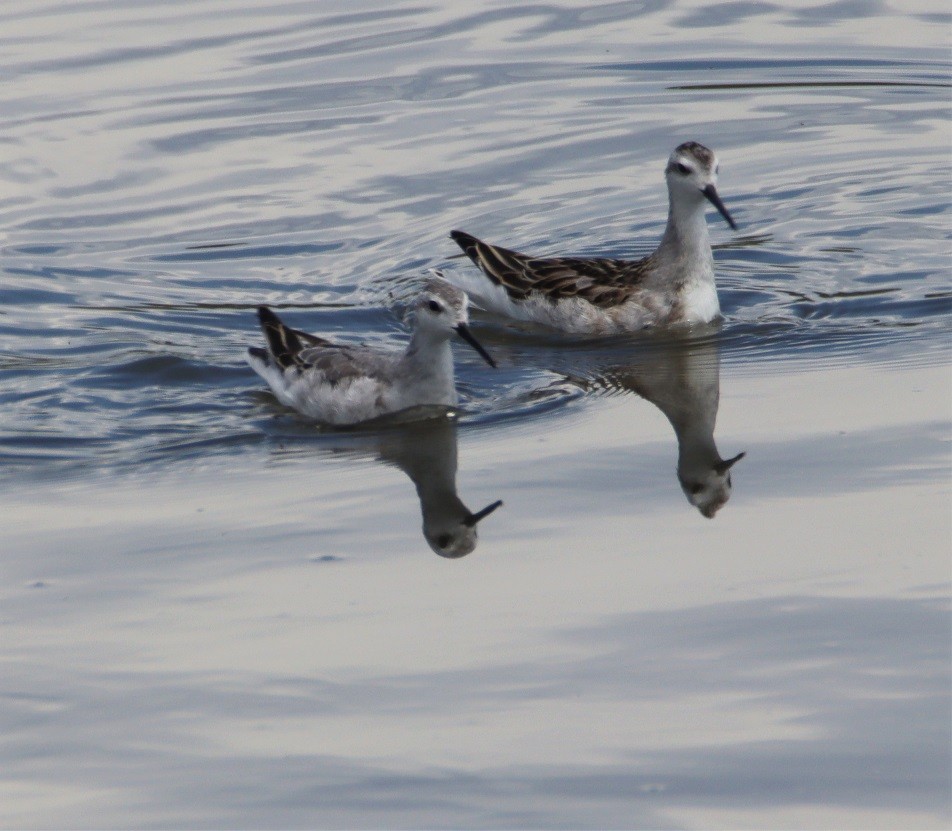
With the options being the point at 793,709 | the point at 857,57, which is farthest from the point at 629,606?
the point at 857,57

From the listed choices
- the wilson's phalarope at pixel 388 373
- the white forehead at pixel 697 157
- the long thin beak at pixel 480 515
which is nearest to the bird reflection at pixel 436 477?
the long thin beak at pixel 480 515

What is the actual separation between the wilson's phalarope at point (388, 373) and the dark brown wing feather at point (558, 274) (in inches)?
97.2

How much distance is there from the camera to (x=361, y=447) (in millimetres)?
11477

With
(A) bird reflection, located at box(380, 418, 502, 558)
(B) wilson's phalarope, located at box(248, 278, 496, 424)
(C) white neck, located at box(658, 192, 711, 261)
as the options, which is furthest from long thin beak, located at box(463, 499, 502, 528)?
(C) white neck, located at box(658, 192, 711, 261)

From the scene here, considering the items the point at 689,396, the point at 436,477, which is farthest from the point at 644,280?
the point at 436,477

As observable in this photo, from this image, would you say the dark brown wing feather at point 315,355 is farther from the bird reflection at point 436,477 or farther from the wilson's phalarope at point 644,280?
the wilson's phalarope at point 644,280

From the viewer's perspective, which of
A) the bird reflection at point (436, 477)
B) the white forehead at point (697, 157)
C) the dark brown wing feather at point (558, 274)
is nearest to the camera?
the bird reflection at point (436, 477)

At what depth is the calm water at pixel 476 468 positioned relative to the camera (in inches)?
280

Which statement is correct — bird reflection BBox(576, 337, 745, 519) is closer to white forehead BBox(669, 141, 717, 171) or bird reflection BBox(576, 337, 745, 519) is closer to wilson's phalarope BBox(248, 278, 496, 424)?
wilson's phalarope BBox(248, 278, 496, 424)

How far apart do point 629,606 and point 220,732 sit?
6.99ft

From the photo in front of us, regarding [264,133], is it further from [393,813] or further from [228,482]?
[393,813]

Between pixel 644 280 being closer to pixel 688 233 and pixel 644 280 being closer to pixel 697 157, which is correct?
pixel 688 233

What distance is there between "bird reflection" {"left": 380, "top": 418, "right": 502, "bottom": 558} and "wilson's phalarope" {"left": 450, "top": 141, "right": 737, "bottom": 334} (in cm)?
289

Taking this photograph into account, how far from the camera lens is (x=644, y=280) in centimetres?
1454
